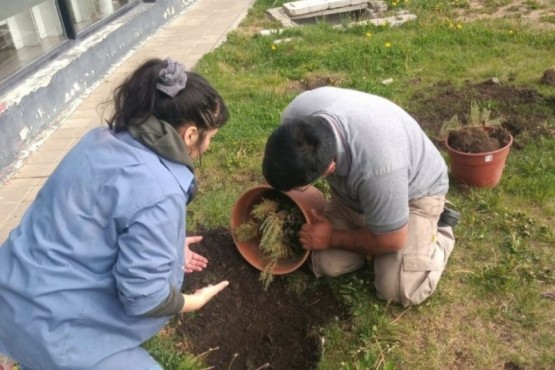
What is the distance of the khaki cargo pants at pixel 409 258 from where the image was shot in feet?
8.98

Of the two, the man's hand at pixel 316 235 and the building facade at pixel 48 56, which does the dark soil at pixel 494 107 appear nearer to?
the man's hand at pixel 316 235

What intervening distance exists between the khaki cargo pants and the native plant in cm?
15

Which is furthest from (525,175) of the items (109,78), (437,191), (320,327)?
(109,78)

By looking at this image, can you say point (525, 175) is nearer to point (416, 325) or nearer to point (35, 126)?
point (416, 325)

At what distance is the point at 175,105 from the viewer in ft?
5.70

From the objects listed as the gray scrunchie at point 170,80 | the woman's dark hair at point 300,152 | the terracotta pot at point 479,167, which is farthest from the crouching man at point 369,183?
the gray scrunchie at point 170,80

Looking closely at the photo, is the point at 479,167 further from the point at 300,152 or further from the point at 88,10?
the point at 88,10

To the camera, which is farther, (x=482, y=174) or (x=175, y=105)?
(x=482, y=174)

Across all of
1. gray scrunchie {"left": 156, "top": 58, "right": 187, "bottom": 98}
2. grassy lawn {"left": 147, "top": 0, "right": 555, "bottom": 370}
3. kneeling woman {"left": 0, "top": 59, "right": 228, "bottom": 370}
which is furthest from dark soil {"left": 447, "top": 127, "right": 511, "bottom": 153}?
gray scrunchie {"left": 156, "top": 58, "right": 187, "bottom": 98}

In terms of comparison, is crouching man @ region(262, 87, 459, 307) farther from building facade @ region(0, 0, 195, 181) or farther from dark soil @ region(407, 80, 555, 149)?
building facade @ region(0, 0, 195, 181)

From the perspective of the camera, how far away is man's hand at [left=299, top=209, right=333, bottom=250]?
281 cm

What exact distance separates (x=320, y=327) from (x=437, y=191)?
0.92 meters

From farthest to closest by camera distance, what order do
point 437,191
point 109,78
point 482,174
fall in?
1. point 109,78
2. point 482,174
3. point 437,191

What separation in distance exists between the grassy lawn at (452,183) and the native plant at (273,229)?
317 millimetres
